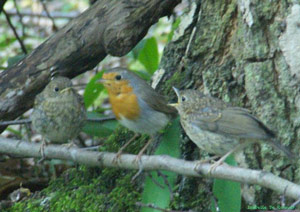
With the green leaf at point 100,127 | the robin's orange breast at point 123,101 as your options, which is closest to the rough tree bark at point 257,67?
the robin's orange breast at point 123,101

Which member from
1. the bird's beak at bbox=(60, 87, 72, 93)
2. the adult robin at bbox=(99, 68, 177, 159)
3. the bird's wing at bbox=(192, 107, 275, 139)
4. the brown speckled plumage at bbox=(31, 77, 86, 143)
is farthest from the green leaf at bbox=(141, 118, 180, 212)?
the bird's beak at bbox=(60, 87, 72, 93)

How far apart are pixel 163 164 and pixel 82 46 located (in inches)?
64.3

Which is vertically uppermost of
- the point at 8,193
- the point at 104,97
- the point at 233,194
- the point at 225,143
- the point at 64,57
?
the point at 64,57

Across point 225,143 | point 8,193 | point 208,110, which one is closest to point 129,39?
point 208,110

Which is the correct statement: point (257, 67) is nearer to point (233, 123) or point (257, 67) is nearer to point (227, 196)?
point (233, 123)

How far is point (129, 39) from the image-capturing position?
14.4ft

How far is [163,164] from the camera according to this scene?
3.38 m

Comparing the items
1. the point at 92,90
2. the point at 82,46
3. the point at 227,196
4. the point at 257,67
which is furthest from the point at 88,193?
the point at 257,67

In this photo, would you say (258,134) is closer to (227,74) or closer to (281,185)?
(281,185)

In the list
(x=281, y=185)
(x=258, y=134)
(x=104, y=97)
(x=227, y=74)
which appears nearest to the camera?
(x=281, y=185)

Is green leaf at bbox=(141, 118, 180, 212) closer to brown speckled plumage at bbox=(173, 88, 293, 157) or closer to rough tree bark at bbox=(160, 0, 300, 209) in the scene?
brown speckled plumage at bbox=(173, 88, 293, 157)

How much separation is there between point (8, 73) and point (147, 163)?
177cm

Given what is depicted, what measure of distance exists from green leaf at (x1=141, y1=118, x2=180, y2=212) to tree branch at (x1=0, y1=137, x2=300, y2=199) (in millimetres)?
217

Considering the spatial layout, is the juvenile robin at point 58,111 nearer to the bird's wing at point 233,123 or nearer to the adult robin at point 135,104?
the adult robin at point 135,104
